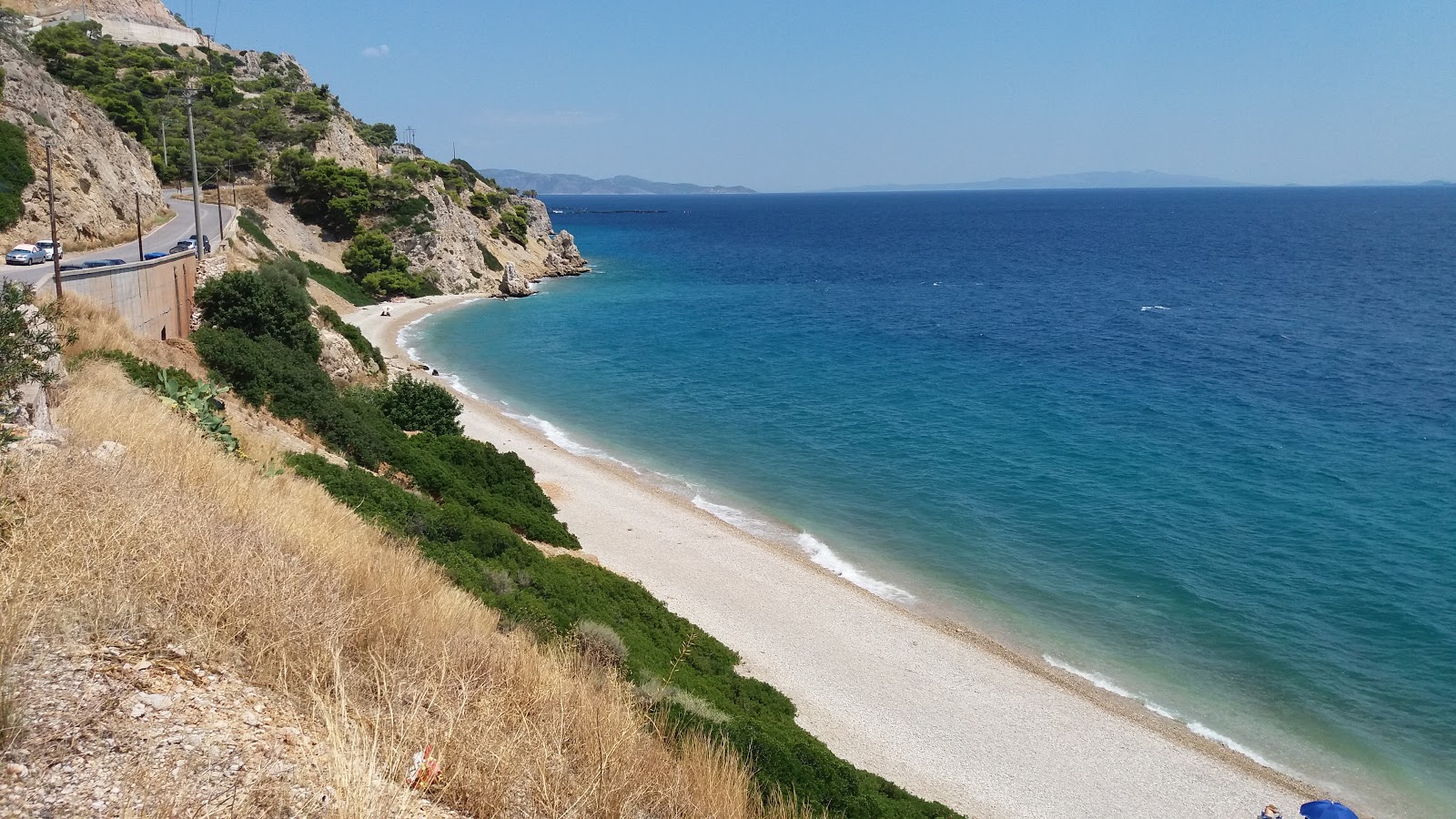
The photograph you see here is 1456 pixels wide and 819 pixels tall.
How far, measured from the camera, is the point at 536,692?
6.61 m

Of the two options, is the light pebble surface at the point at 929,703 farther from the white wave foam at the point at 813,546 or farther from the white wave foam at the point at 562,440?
the white wave foam at the point at 562,440

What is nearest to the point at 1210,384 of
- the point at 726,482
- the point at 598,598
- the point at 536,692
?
the point at 726,482

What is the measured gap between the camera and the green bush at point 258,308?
923 inches

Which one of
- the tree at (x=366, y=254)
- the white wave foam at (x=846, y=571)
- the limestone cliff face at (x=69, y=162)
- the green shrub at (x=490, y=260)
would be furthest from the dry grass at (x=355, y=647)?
the green shrub at (x=490, y=260)

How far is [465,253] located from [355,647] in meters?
71.0

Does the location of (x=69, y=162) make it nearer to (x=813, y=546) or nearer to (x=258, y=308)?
(x=258, y=308)

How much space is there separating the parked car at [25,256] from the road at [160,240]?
210mm

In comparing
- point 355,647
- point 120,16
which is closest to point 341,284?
point 120,16

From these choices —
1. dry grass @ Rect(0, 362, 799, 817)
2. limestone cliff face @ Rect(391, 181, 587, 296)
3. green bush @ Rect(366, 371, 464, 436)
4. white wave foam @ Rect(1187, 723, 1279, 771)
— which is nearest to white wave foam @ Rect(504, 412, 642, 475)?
green bush @ Rect(366, 371, 464, 436)

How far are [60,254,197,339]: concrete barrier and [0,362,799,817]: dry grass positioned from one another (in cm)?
1369

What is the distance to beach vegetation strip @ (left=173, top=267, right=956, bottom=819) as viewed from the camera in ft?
32.0

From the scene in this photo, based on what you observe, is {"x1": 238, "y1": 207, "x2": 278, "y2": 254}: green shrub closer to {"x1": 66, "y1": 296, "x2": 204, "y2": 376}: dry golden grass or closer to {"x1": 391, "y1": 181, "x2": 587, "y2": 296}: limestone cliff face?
{"x1": 391, "y1": 181, "x2": 587, "y2": 296}: limestone cliff face

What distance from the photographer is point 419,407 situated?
2661 centimetres

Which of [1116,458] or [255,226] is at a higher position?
[255,226]
